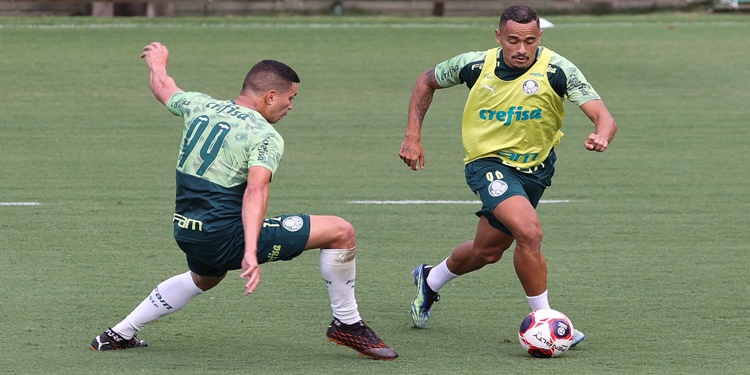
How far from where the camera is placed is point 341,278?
629 cm

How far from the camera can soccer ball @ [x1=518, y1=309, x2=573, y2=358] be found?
639cm

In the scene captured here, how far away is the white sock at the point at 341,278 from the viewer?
625 centimetres

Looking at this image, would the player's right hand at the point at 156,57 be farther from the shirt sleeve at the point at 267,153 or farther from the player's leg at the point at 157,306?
the player's leg at the point at 157,306

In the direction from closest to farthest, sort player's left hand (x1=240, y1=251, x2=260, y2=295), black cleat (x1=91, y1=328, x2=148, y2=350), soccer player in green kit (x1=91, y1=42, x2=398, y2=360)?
1. player's left hand (x1=240, y1=251, x2=260, y2=295)
2. soccer player in green kit (x1=91, y1=42, x2=398, y2=360)
3. black cleat (x1=91, y1=328, x2=148, y2=350)

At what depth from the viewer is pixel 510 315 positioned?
7406mm

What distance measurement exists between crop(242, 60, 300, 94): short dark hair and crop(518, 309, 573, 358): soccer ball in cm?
184

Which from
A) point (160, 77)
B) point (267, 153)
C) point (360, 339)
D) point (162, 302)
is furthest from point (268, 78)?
point (360, 339)

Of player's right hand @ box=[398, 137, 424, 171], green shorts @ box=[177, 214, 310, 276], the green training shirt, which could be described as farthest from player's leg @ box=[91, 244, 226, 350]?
player's right hand @ box=[398, 137, 424, 171]

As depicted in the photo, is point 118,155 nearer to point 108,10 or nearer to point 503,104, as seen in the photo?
point 503,104

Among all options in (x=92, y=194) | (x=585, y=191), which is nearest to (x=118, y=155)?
(x=92, y=194)

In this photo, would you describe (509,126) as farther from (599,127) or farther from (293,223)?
(293,223)

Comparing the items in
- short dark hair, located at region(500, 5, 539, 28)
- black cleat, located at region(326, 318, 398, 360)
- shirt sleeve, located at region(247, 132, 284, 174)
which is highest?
short dark hair, located at region(500, 5, 539, 28)

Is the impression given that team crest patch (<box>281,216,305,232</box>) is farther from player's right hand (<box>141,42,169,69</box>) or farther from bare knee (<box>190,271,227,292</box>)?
player's right hand (<box>141,42,169,69</box>)

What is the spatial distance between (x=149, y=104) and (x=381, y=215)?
5.60 metres
